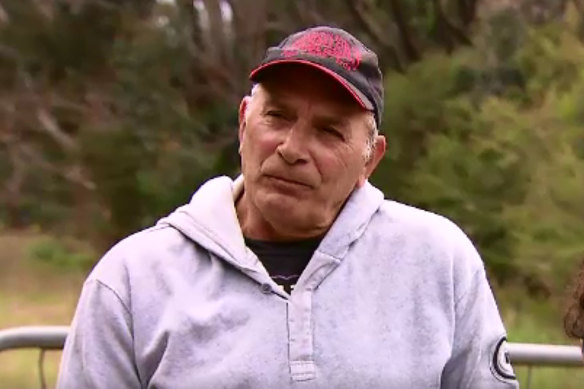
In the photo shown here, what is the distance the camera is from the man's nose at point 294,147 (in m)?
1.64

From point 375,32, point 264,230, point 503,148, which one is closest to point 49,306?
point 375,32

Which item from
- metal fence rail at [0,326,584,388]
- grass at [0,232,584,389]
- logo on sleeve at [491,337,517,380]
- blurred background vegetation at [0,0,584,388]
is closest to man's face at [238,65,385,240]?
logo on sleeve at [491,337,517,380]

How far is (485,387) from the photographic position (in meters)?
1.79

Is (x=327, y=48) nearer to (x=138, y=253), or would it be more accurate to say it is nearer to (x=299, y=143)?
(x=299, y=143)

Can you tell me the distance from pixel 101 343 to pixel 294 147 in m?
0.45

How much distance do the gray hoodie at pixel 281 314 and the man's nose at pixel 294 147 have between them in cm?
17

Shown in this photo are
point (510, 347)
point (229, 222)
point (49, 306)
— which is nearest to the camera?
point (229, 222)

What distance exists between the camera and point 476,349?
5.83ft

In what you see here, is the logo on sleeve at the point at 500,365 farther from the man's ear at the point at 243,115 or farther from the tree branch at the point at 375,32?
the tree branch at the point at 375,32

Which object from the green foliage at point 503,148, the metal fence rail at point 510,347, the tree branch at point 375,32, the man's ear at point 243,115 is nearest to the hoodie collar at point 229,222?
the man's ear at point 243,115

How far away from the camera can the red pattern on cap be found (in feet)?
5.44

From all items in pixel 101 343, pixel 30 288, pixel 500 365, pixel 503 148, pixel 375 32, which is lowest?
pixel 30 288

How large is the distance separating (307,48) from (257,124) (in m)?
0.15

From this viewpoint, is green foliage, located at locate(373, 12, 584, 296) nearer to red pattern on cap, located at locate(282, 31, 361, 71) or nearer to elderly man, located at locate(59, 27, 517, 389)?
elderly man, located at locate(59, 27, 517, 389)
